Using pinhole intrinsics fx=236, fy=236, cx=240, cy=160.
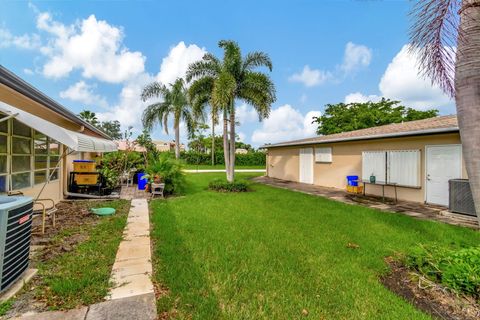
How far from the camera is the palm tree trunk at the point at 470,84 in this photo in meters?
2.76

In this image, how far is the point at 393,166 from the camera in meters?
11.0

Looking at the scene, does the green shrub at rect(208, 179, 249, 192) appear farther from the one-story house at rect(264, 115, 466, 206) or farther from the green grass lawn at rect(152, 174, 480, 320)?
the one-story house at rect(264, 115, 466, 206)

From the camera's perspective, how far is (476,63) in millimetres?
2760

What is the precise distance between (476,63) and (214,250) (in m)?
4.99

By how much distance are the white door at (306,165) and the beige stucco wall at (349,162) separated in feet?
1.61

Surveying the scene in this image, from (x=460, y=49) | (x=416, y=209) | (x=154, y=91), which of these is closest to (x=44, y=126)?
(x=460, y=49)

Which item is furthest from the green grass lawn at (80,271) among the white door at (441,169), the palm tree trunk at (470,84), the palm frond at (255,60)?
the palm frond at (255,60)

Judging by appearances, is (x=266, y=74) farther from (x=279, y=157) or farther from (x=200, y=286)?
(x=200, y=286)

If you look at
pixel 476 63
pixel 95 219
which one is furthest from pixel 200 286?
pixel 95 219

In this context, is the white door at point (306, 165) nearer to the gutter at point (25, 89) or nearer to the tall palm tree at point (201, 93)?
the tall palm tree at point (201, 93)

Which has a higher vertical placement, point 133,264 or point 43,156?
point 43,156

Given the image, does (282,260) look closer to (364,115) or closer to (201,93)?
(201,93)

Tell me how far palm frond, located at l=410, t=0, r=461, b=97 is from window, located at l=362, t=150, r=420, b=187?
337 inches

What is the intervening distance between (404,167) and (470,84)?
9178 mm
